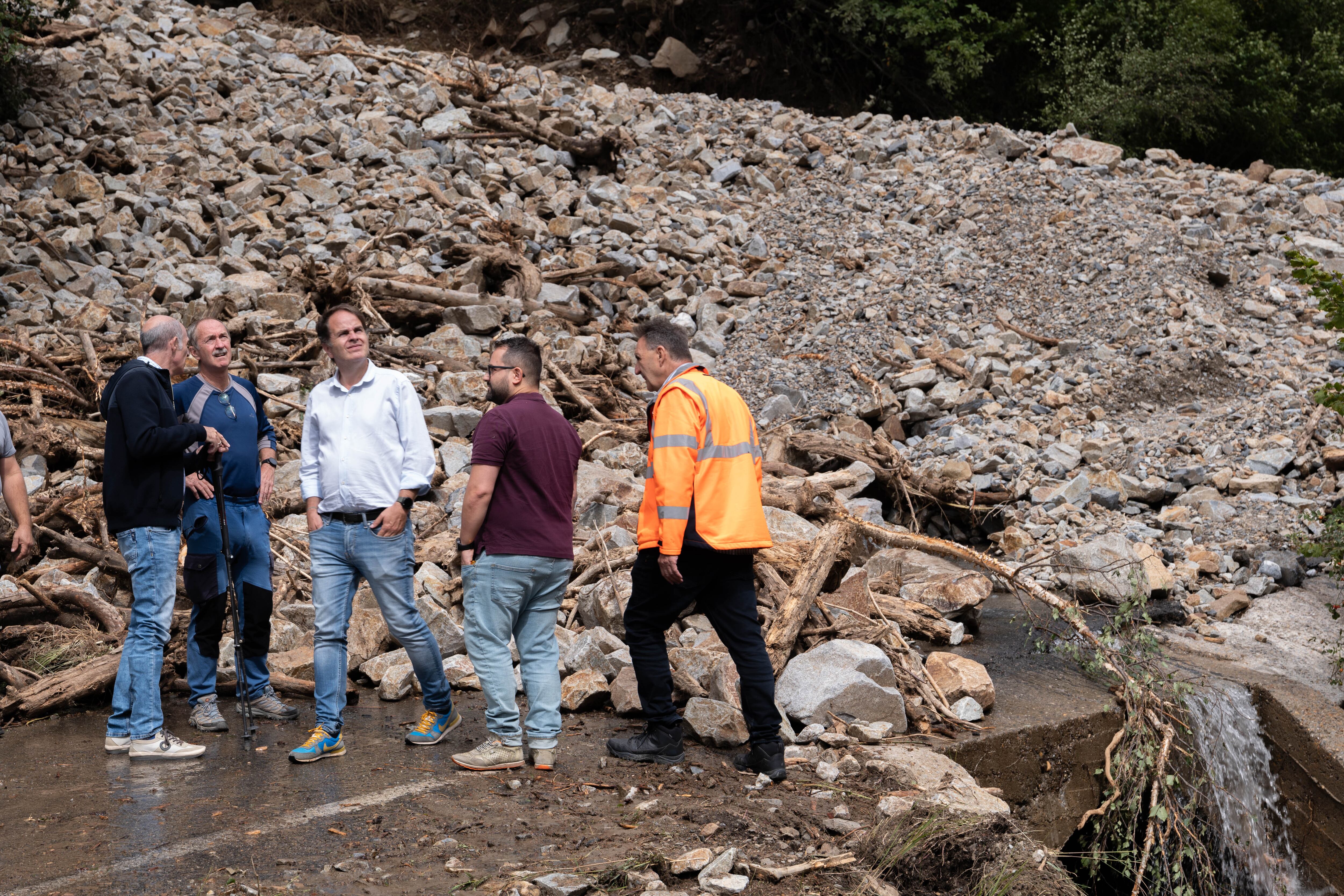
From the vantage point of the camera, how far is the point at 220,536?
483cm

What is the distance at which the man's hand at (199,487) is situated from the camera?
4691 millimetres

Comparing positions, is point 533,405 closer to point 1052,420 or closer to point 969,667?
point 969,667

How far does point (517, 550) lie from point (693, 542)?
27.8 inches

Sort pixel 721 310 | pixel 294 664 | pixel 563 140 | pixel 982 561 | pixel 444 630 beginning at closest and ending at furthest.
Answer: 1. pixel 294 664
2. pixel 444 630
3. pixel 982 561
4. pixel 721 310
5. pixel 563 140

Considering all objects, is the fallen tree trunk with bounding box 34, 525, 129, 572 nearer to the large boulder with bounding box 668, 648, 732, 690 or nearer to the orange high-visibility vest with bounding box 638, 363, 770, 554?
the large boulder with bounding box 668, 648, 732, 690

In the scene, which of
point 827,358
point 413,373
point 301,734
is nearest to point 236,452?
point 301,734

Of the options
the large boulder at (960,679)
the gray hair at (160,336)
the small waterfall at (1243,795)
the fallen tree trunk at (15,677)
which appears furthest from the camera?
the small waterfall at (1243,795)

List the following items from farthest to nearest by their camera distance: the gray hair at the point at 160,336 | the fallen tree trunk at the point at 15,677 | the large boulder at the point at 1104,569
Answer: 1. the large boulder at the point at 1104,569
2. the fallen tree trunk at the point at 15,677
3. the gray hair at the point at 160,336

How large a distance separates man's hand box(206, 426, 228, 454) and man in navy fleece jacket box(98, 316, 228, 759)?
2 centimetres

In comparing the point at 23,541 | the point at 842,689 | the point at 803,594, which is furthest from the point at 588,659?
the point at 23,541

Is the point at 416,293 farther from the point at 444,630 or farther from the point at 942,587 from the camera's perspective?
the point at 942,587

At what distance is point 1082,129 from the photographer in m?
19.3

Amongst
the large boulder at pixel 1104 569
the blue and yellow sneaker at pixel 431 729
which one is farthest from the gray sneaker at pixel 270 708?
the large boulder at pixel 1104 569

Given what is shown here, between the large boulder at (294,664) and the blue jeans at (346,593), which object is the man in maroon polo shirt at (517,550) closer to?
the blue jeans at (346,593)
